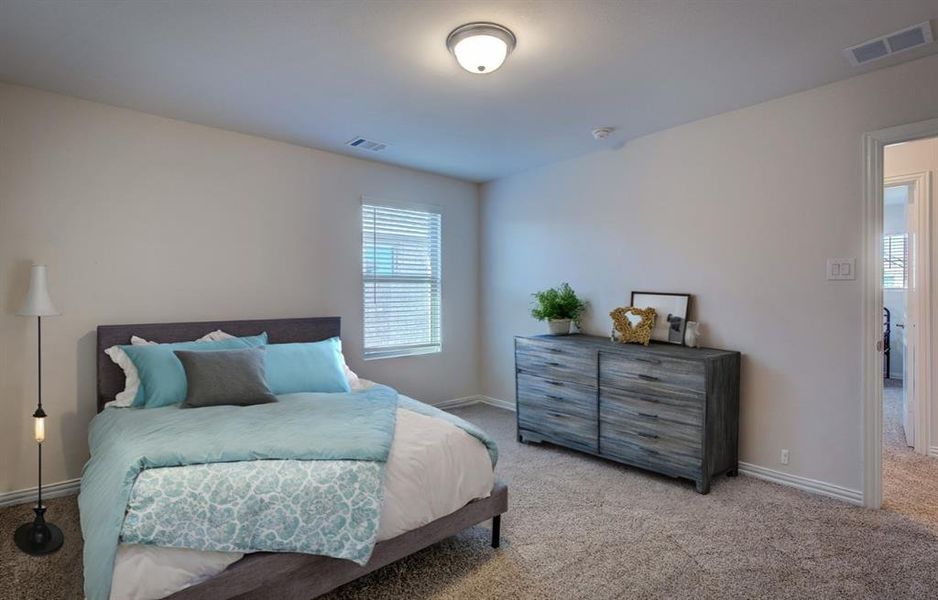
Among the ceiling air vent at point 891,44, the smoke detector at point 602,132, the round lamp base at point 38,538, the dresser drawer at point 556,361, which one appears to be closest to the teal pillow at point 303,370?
the round lamp base at point 38,538

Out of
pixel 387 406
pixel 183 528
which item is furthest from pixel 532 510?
pixel 183 528

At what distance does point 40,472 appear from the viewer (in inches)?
100

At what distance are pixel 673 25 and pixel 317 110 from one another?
220cm

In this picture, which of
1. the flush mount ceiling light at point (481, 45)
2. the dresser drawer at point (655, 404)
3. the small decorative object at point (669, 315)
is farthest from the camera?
the small decorative object at point (669, 315)

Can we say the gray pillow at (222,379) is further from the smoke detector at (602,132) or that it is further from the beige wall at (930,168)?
the beige wall at (930,168)

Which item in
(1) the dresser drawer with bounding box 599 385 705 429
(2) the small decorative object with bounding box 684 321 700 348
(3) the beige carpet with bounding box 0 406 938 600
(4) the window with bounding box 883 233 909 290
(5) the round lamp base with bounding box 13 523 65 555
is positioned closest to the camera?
(3) the beige carpet with bounding box 0 406 938 600

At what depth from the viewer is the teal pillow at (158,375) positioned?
110 inches

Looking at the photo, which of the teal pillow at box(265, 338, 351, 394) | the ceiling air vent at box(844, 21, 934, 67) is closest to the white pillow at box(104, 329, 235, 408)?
the teal pillow at box(265, 338, 351, 394)

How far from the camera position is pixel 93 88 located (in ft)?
9.44

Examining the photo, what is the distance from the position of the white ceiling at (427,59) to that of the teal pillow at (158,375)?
1.59 metres

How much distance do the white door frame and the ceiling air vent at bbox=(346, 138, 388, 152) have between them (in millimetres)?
3265

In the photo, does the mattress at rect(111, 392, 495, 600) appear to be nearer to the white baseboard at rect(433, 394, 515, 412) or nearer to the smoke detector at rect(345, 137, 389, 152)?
the smoke detector at rect(345, 137, 389, 152)

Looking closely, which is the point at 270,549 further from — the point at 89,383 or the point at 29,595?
the point at 89,383

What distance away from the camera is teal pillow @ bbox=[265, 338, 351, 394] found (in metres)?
3.10
